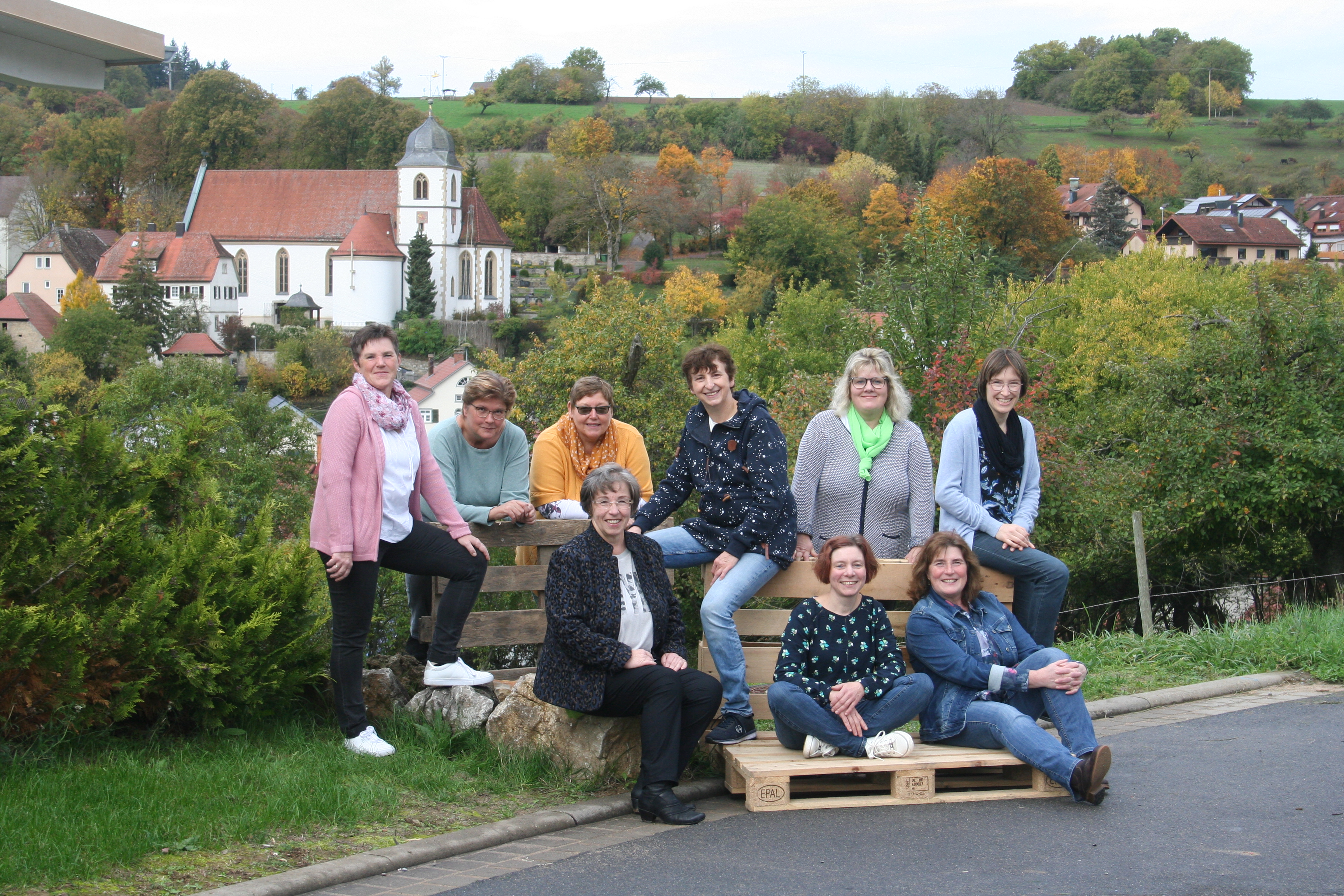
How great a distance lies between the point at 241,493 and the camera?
3719 cm

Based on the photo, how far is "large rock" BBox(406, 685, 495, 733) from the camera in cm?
566

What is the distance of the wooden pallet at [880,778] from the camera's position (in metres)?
5.00

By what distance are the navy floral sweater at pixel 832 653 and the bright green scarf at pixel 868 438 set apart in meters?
0.80

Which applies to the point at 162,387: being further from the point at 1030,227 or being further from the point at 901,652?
the point at 1030,227

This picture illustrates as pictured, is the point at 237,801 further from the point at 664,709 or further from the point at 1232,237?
the point at 1232,237

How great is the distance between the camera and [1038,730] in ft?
17.1

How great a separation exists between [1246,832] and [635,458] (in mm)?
3161

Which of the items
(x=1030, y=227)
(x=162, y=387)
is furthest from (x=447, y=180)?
(x=162, y=387)

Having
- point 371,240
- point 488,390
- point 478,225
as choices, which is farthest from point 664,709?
point 478,225

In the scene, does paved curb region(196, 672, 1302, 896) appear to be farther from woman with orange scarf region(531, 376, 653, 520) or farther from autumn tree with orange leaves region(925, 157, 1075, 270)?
autumn tree with orange leaves region(925, 157, 1075, 270)

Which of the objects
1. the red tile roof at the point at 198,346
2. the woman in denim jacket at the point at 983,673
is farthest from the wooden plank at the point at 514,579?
the red tile roof at the point at 198,346

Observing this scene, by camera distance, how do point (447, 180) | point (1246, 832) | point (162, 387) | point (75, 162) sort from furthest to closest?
point (75, 162), point (447, 180), point (162, 387), point (1246, 832)

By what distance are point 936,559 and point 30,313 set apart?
95429 mm

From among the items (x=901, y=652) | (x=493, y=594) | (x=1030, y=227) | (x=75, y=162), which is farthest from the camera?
(x=75, y=162)
